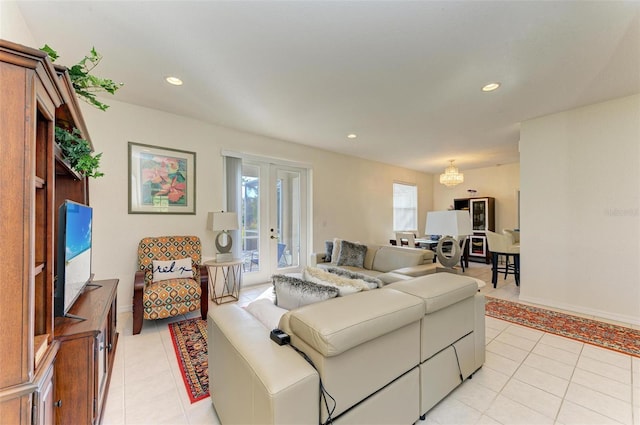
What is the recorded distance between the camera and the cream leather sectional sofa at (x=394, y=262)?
3126 millimetres

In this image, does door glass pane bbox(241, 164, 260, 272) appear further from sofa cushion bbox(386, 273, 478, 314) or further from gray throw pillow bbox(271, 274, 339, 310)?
sofa cushion bbox(386, 273, 478, 314)

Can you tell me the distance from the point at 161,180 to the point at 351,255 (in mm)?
2822

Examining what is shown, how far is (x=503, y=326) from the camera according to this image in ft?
9.36

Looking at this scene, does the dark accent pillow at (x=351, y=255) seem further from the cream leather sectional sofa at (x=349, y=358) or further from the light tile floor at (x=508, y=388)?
the cream leather sectional sofa at (x=349, y=358)

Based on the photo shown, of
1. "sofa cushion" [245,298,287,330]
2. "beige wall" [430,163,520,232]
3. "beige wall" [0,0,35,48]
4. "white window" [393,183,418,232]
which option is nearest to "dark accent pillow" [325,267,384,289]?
"sofa cushion" [245,298,287,330]

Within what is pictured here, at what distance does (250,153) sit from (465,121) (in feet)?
10.8

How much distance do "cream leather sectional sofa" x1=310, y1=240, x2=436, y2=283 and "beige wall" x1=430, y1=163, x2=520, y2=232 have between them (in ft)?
14.3

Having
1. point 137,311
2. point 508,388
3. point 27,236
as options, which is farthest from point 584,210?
point 137,311

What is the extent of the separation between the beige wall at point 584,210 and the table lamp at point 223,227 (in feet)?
13.7

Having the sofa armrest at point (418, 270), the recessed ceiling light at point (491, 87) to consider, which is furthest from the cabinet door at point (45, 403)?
the recessed ceiling light at point (491, 87)

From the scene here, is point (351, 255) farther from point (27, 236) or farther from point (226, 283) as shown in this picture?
point (27, 236)

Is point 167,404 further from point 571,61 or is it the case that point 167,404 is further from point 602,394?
point 571,61

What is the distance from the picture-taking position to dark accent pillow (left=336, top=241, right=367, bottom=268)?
3869mm

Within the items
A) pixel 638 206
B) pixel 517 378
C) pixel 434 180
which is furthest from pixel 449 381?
pixel 434 180
